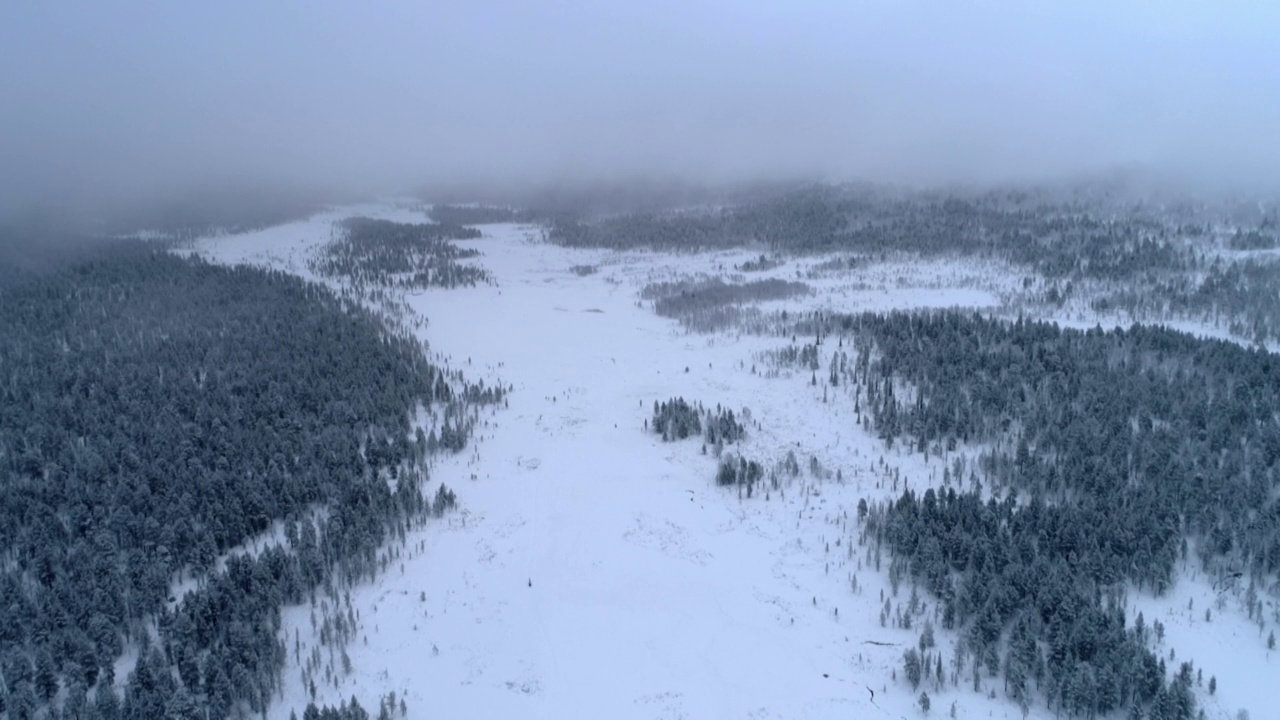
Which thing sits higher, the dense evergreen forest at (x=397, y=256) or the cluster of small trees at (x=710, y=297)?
the dense evergreen forest at (x=397, y=256)

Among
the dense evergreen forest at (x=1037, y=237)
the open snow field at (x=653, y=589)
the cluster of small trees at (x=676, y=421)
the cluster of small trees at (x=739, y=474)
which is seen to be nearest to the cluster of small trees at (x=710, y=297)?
the dense evergreen forest at (x=1037, y=237)

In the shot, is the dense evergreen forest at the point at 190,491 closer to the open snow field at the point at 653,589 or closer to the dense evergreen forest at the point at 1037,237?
the open snow field at the point at 653,589

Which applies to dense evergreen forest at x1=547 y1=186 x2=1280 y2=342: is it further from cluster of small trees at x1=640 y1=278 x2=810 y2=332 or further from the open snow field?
the open snow field

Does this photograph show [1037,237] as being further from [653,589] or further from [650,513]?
[653,589]

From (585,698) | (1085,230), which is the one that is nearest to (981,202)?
(1085,230)

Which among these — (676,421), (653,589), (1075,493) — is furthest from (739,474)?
(1075,493)

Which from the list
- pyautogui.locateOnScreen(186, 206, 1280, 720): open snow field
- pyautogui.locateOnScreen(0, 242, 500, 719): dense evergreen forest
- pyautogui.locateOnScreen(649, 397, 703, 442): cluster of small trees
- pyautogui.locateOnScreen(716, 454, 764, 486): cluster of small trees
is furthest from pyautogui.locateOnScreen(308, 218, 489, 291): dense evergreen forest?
pyautogui.locateOnScreen(716, 454, 764, 486): cluster of small trees
